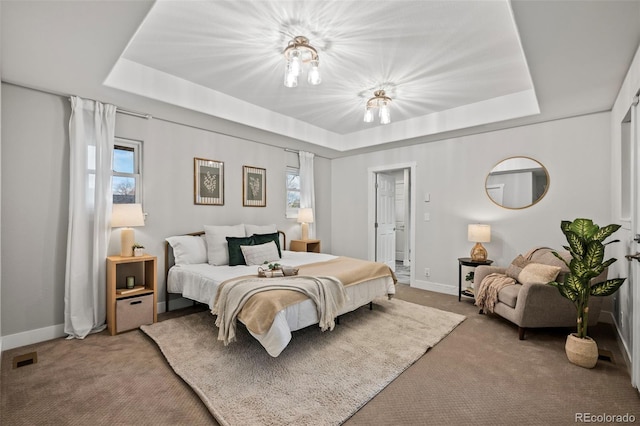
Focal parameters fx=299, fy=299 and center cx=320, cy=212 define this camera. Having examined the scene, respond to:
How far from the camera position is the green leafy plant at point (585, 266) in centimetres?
239

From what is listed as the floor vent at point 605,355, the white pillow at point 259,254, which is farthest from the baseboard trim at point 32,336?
the floor vent at point 605,355

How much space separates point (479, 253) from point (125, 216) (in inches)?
173

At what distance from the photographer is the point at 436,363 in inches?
98.3

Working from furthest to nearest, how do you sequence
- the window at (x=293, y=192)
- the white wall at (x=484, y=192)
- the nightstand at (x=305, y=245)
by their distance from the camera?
1. the window at (x=293, y=192)
2. the nightstand at (x=305, y=245)
3. the white wall at (x=484, y=192)

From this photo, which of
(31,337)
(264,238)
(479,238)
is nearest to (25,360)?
(31,337)

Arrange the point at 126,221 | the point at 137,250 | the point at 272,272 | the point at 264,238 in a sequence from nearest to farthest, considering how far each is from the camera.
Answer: the point at 272,272 < the point at 126,221 < the point at 137,250 < the point at 264,238

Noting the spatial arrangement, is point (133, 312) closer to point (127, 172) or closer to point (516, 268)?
point (127, 172)

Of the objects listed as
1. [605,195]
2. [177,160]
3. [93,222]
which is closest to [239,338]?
[93,222]

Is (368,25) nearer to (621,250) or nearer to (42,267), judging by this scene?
(621,250)

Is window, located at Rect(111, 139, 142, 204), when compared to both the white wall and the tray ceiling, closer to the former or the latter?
the tray ceiling

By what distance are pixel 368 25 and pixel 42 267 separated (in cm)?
378

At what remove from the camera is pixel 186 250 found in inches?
148

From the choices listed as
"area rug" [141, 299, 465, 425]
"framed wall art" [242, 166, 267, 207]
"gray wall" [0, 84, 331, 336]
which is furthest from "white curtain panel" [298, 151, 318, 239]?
"area rug" [141, 299, 465, 425]

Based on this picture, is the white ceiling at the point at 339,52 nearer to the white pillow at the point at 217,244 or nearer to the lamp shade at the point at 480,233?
the lamp shade at the point at 480,233
